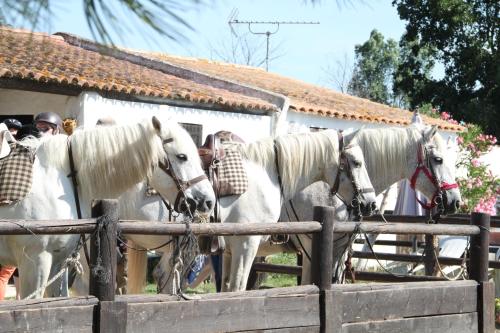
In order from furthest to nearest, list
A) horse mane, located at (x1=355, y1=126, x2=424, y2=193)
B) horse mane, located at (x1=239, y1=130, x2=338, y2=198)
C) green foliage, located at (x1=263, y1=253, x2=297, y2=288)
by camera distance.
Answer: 1. green foliage, located at (x1=263, y1=253, x2=297, y2=288)
2. horse mane, located at (x1=355, y1=126, x2=424, y2=193)
3. horse mane, located at (x1=239, y1=130, x2=338, y2=198)

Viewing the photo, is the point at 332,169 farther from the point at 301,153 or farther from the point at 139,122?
the point at 139,122

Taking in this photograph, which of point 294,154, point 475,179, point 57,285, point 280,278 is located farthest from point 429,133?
point 475,179

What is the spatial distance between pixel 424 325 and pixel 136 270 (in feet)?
7.23

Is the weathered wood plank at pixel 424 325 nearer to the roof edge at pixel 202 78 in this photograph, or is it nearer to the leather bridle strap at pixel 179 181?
the leather bridle strap at pixel 179 181

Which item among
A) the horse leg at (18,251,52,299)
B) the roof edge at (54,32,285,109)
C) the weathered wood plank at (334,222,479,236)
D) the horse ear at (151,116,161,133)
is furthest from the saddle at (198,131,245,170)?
the roof edge at (54,32,285,109)

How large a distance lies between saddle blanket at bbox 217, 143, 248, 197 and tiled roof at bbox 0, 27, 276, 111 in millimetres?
1870

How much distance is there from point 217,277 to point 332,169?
48.9 inches

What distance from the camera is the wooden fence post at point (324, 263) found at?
509cm

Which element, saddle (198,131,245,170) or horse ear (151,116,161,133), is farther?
saddle (198,131,245,170)

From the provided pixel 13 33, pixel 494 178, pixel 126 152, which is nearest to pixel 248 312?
pixel 126 152

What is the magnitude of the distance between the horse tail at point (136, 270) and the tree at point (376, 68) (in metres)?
33.9

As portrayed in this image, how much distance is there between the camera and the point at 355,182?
6594 mm

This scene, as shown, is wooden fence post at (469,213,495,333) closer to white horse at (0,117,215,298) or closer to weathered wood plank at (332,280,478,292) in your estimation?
weathered wood plank at (332,280,478,292)

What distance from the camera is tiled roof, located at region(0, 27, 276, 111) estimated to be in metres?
9.88
